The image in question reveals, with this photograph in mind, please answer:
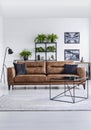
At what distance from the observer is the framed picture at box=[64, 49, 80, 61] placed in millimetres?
10680

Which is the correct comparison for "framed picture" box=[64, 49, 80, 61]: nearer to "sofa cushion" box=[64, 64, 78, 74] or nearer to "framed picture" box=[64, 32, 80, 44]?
"framed picture" box=[64, 32, 80, 44]

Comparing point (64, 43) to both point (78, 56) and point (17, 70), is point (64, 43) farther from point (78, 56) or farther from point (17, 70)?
point (17, 70)

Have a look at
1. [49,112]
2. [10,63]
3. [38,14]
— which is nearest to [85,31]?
[38,14]

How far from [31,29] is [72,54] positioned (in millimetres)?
1974

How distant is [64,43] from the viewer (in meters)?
10.7

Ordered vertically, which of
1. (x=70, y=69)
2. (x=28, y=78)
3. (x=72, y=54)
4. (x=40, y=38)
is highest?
(x=40, y=38)

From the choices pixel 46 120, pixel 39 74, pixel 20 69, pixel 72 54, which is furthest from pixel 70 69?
pixel 46 120

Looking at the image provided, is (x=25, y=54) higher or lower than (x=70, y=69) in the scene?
higher

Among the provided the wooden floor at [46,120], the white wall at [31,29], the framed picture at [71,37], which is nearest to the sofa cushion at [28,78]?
the wooden floor at [46,120]

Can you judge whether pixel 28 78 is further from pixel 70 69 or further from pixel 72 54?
pixel 72 54

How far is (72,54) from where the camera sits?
10.7 metres

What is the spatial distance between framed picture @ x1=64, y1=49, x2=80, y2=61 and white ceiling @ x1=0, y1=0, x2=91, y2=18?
4.66 feet

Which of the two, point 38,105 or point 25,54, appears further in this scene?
point 25,54

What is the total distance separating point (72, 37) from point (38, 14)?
168 cm
